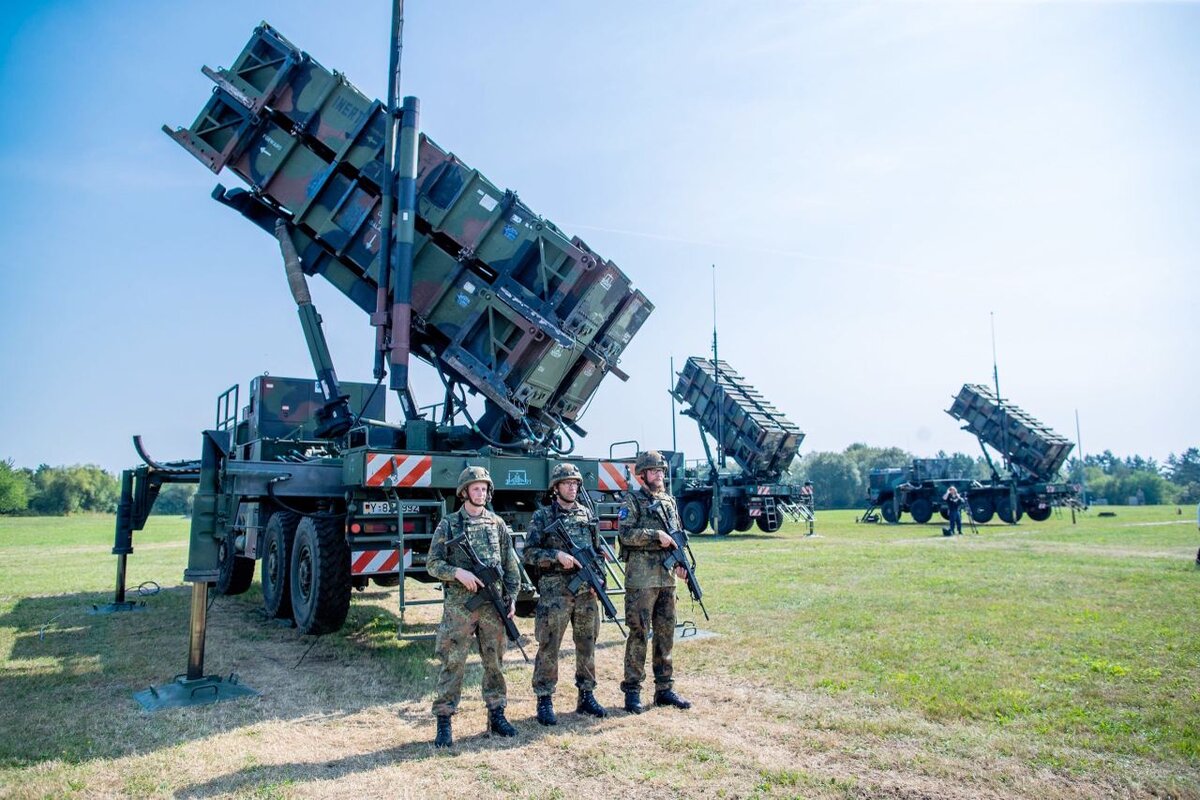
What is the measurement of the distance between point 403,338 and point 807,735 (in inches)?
214

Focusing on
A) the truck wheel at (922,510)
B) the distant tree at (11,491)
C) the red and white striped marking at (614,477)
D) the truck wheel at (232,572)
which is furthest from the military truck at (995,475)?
the distant tree at (11,491)

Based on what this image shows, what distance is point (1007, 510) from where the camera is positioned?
87.4ft

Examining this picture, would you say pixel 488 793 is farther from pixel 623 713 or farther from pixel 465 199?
pixel 465 199

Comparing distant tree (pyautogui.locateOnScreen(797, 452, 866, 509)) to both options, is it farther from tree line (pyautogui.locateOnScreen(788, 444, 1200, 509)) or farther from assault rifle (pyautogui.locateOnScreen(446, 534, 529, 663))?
assault rifle (pyautogui.locateOnScreen(446, 534, 529, 663))

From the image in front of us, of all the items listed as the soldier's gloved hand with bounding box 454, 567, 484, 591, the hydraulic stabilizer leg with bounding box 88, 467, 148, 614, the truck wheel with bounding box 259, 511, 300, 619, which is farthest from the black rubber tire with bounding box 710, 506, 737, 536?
the soldier's gloved hand with bounding box 454, 567, 484, 591

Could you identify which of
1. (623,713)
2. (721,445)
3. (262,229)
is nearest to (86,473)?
(721,445)

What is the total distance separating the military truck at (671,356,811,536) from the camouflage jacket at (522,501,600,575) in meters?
17.3

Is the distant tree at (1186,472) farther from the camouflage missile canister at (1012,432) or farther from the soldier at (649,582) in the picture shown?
the soldier at (649,582)

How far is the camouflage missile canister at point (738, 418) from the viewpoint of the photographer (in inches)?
880

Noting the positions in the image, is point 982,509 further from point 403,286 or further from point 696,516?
point 403,286

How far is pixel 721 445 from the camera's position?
77.2ft

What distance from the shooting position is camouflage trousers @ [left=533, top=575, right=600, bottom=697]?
16.1 feet

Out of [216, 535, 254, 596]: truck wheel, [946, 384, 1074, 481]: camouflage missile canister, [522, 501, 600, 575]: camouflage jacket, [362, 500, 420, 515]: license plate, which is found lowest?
[216, 535, 254, 596]: truck wheel

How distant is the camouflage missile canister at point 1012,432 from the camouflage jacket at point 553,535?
25643mm
